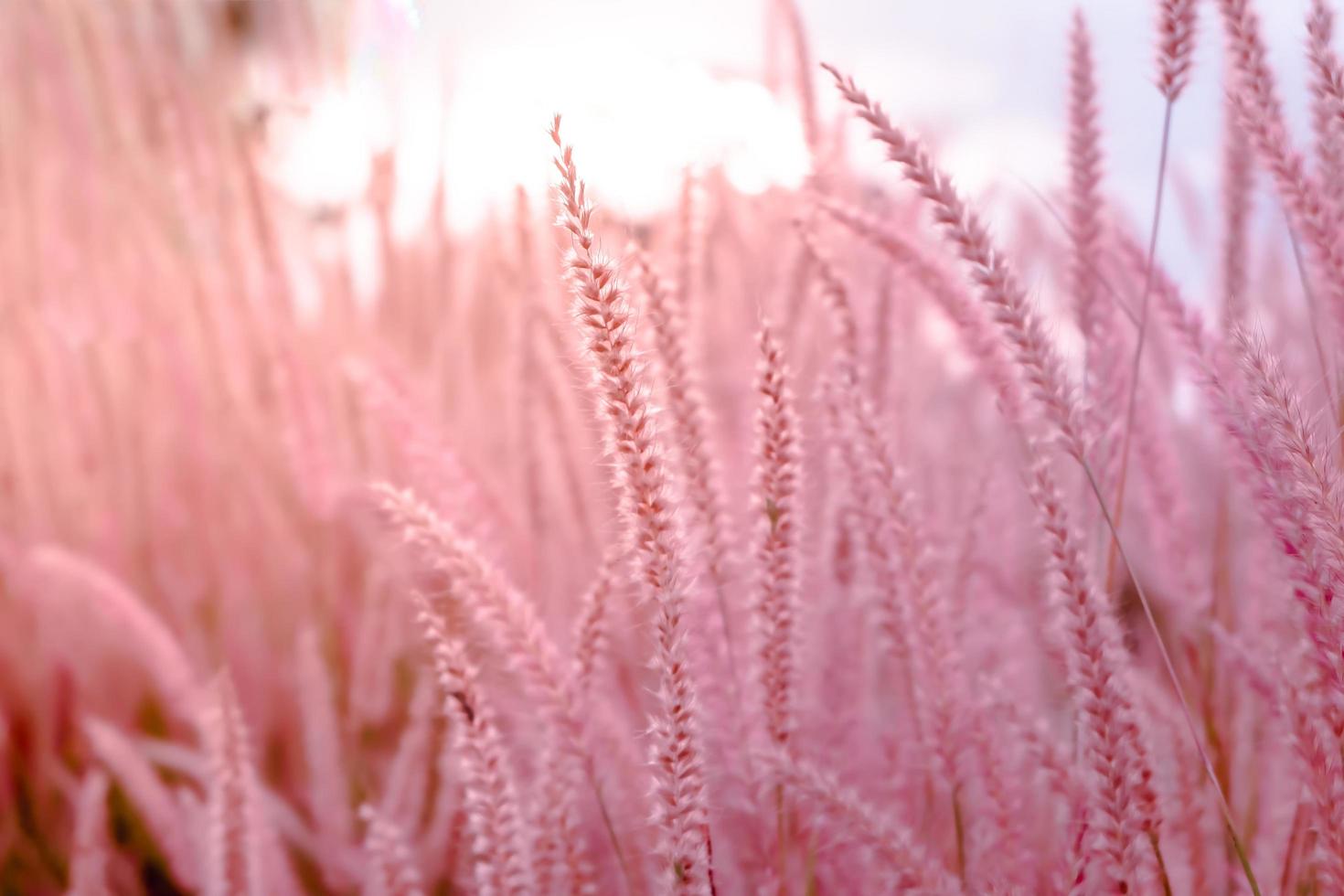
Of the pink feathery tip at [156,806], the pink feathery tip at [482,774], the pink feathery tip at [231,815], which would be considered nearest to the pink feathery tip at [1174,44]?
the pink feathery tip at [482,774]

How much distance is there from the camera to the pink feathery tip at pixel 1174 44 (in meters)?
0.67

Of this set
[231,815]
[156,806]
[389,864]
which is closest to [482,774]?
[389,864]

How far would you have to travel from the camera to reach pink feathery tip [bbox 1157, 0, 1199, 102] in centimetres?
67

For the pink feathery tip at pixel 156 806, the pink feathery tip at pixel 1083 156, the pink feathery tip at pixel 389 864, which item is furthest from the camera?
the pink feathery tip at pixel 156 806

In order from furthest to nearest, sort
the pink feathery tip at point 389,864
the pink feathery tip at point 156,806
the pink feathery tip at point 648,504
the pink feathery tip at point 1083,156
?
the pink feathery tip at point 156,806 → the pink feathery tip at point 1083,156 → the pink feathery tip at point 389,864 → the pink feathery tip at point 648,504

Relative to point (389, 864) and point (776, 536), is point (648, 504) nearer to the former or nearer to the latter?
point (776, 536)

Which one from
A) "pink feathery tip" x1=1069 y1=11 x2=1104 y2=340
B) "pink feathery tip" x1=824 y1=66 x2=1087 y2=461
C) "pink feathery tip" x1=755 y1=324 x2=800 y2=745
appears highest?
"pink feathery tip" x1=1069 y1=11 x2=1104 y2=340

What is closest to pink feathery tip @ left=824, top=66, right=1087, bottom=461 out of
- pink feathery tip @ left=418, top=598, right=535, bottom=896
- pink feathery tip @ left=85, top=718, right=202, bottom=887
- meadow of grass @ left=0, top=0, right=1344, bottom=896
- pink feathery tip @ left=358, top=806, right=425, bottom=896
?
meadow of grass @ left=0, top=0, right=1344, bottom=896

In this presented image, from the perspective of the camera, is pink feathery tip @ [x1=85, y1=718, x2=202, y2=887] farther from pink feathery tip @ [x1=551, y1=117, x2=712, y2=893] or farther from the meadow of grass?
pink feathery tip @ [x1=551, y1=117, x2=712, y2=893]

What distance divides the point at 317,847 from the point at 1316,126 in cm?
91

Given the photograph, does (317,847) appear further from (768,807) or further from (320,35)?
(320,35)

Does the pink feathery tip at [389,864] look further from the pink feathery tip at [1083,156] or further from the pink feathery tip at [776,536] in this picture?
the pink feathery tip at [1083,156]

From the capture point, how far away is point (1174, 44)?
26.9 inches

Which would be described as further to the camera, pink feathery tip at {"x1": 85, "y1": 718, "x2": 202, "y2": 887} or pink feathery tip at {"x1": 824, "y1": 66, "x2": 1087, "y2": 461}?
pink feathery tip at {"x1": 85, "y1": 718, "x2": 202, "y2": 887}
